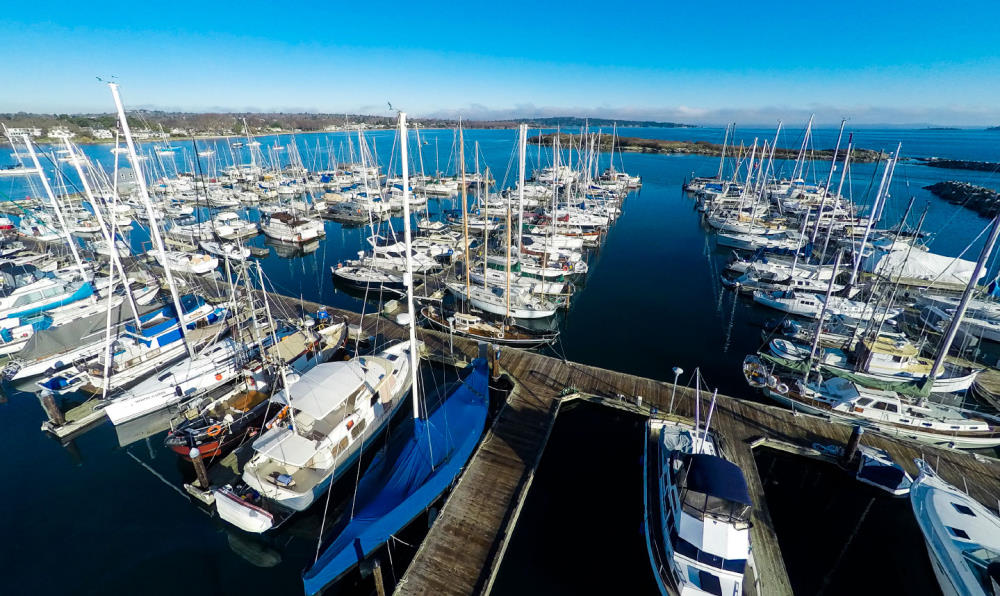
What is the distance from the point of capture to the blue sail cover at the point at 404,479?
1337 centimetres

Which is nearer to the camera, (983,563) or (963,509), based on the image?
(983,563)

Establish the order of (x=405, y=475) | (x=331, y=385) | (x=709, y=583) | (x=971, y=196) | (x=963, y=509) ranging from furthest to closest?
(x=971, y=196), (x=331, y=385), (x=405, y=475), (x=963, y=509), (x=709, y=583)

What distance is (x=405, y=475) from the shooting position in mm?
15625

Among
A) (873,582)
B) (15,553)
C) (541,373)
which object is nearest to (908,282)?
(873,582)

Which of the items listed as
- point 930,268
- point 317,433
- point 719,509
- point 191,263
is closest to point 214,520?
point 317,433

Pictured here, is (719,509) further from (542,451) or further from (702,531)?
(542,451)

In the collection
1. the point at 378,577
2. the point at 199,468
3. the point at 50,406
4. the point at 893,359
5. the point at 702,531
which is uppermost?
the point at 893,359

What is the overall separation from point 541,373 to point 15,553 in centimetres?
2438

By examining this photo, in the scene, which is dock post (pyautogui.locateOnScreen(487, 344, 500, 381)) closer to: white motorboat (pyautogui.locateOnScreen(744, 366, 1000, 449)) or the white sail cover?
white motorboat (pyautogui.locateOnScreen(744, 366, 1000, 449))

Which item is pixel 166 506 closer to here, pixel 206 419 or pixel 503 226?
pixel 206 419

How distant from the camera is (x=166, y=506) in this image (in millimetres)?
18250

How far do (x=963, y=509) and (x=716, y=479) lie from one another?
10.4 meters

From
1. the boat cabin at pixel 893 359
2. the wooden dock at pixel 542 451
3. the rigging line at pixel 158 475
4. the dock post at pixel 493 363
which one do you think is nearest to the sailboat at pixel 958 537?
the wooden dock at pixel 542 451

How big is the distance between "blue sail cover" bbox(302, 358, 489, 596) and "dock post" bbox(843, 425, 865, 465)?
57.0 feet
